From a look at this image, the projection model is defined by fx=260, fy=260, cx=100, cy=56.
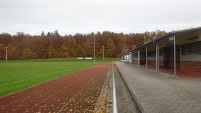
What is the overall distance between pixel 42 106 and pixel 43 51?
115140 mm

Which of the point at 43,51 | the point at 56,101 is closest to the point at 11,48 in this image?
the point at 43,51

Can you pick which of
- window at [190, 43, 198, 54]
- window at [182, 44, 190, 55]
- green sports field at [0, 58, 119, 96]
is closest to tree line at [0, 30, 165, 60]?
green sports field at [0, 58, 119, 96]

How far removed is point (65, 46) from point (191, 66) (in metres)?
105

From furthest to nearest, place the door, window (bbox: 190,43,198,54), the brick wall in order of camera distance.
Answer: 1. the door
2. window (bbox: 190,43,198,54)
3. the brick wall

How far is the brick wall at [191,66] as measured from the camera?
764 inches

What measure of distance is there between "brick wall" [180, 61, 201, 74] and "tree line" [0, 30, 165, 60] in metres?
93.6

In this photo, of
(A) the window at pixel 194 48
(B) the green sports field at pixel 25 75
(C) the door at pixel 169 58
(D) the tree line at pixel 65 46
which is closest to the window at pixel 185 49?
(A) the window at pixel 194 48

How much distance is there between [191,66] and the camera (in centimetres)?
Result: 2081

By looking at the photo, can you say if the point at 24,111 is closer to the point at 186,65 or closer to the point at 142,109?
the point at 142,109

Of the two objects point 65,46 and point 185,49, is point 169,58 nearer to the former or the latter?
point 185,49

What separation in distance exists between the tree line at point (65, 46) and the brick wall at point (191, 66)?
93.6 metres

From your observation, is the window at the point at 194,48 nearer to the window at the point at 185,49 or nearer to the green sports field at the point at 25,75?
the window at the point at 185,49

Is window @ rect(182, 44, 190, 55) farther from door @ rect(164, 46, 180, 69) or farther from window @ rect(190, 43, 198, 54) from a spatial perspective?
door @ rect(164, 46, 180, 69)

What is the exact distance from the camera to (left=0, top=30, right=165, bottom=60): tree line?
118 meters
